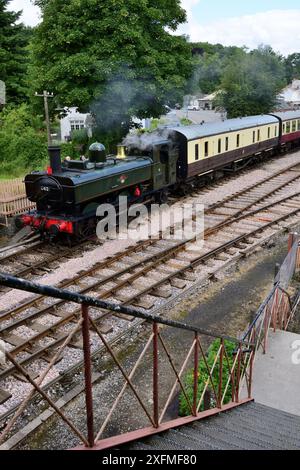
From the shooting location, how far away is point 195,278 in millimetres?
10500

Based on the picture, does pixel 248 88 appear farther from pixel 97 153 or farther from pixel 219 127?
pixel 97 153

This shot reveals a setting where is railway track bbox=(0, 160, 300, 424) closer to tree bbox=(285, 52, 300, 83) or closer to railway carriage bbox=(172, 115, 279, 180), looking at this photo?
railway carriage bbox=(172, 115, 279, 180)

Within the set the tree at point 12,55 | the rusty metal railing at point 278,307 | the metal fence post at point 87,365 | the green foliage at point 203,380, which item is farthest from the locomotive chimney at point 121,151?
the tree at point 12,55

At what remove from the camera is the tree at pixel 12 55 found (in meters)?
30.1

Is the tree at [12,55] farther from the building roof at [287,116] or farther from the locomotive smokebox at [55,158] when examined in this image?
the locomotive smokebox at [55,158]

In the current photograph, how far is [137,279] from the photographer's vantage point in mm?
10500

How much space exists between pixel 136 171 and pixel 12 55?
21.1 meters

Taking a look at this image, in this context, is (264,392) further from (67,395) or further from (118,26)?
(118,26)

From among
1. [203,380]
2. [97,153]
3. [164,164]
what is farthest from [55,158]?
[203,380]

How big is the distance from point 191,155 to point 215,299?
9.13 m

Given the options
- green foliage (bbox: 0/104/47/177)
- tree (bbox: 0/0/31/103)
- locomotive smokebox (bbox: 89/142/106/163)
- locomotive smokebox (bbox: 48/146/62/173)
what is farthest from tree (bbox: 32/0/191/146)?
tree (bbox: 0/0/31/103)

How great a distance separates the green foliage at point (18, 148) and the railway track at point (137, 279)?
1217 centimetres

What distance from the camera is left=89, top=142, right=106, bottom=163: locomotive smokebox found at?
13.5 meters
